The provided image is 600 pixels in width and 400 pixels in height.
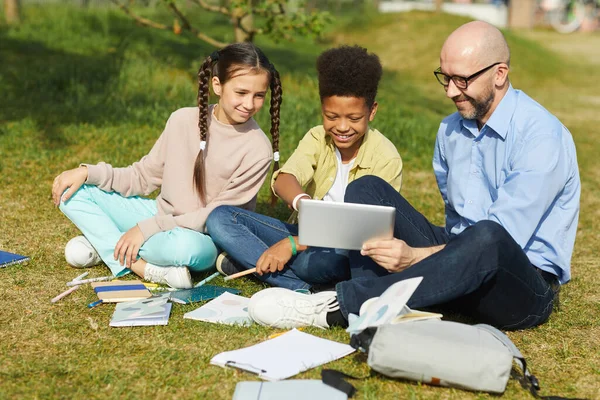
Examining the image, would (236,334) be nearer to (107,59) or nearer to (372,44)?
(107,59)

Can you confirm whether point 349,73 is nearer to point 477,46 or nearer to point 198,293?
point 477,46

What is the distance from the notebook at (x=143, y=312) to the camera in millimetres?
3350

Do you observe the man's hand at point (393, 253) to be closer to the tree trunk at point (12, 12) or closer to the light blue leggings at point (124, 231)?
the light blue leggings at point (124, 231)

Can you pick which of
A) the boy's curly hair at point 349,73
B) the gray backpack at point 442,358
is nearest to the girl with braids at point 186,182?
the boy's curly hair at point 349,73

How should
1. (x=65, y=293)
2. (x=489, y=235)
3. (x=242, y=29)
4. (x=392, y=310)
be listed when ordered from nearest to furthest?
(x=392, y=310) → (x=489, y=235) → (x=65, y=293) → (x=242, y=29)

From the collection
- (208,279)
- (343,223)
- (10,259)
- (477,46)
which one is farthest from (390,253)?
(10,259)

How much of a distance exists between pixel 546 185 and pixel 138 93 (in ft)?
19.7

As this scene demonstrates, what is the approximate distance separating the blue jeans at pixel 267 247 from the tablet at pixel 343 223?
541 mm

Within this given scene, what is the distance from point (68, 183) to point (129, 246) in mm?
540

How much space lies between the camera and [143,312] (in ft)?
11.4

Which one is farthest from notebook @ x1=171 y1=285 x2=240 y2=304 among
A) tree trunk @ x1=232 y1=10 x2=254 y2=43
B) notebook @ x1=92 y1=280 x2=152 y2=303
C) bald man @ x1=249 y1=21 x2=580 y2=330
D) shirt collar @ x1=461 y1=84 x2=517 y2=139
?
tree trunk @ x1=232 y1=10 x2=254 y2=43

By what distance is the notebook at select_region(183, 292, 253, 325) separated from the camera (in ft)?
11.3

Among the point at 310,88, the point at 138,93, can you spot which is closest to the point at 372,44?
the point at 310,88

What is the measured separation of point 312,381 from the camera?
2.79 m
